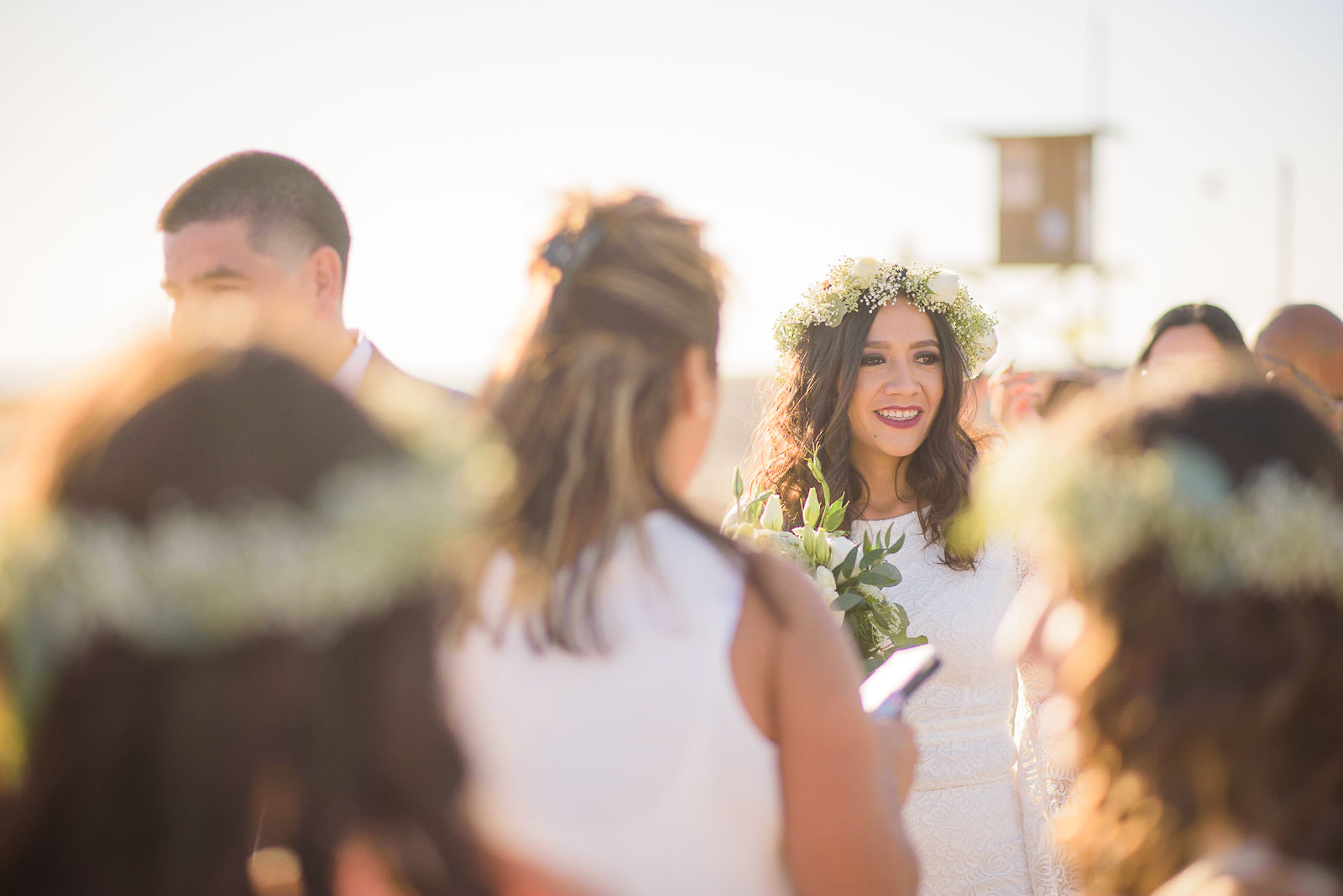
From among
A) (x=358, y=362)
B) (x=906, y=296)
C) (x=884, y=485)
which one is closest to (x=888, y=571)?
(x=884, y=485)

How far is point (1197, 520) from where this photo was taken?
4.45 feet

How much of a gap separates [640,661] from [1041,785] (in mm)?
2552

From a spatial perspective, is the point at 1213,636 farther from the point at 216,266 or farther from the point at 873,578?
the point at 216,266

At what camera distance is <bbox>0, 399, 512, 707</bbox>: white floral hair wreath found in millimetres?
997

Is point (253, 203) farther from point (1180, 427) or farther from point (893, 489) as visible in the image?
point (1180, 427)

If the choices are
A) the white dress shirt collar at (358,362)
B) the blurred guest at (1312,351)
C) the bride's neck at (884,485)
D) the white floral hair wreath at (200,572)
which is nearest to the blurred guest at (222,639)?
the white floral hair wreath at (200,572)

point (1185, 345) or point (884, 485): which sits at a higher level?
point (1185, 345)

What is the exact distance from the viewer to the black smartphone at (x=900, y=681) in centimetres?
192

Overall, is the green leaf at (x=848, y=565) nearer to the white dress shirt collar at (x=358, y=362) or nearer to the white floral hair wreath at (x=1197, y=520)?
the white floral hair wreath at (x=1197, y=520)

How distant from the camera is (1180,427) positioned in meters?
1.42

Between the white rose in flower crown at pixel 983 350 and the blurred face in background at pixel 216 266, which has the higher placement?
the blurred face in background at pixel 216 266

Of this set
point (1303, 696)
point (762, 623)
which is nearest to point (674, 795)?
point (762, 623)

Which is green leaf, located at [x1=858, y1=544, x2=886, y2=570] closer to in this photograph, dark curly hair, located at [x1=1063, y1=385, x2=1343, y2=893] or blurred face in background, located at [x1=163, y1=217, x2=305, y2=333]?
dark curly hair, located at [x1=1063, y1=385, x2=1343, y2=893]

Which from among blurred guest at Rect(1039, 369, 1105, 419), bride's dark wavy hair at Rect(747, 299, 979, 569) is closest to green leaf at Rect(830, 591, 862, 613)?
bride's dark wavy hair at Rect(747, 299, 979, 569)
